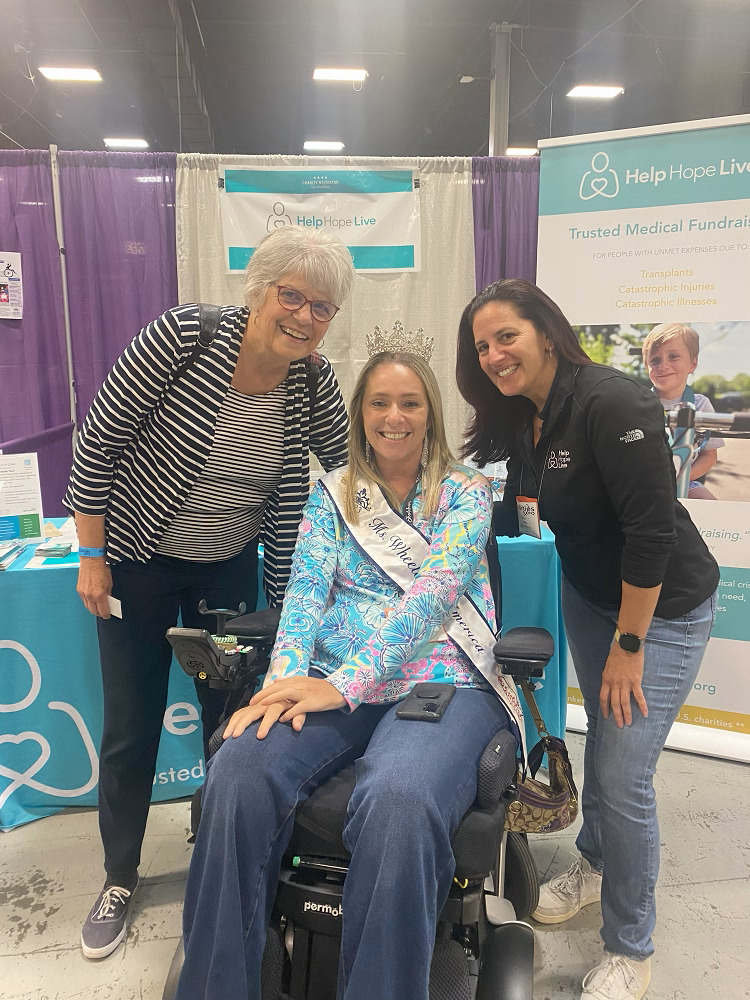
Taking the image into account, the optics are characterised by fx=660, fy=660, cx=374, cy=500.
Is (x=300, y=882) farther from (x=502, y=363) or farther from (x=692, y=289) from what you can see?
(x=692, y=289)

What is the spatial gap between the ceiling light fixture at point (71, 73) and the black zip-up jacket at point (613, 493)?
5.30 meters

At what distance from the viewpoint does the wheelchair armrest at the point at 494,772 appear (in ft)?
3.95

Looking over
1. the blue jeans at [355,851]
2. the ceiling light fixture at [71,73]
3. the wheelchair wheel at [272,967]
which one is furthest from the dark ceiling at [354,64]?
the wheelchair wheel at [272,967]

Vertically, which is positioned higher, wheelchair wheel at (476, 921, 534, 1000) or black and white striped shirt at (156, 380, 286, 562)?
black and white striped shirt at (156, 380, 286, 562)

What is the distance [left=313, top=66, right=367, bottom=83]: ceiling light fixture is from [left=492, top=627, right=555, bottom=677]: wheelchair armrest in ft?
17.0

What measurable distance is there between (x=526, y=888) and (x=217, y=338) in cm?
150

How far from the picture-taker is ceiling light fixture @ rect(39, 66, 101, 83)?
4.91 metres

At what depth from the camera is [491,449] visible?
1.66 metres

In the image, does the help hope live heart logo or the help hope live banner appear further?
the help hope live banner

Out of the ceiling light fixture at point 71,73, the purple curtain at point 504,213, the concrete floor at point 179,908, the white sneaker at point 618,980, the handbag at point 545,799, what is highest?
the ceiling light fixture at point 71,73

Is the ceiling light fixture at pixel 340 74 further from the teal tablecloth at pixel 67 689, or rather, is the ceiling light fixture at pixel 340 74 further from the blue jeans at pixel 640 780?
the blue jeans at pixel 640 780

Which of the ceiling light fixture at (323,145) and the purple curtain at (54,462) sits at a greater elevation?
the ceiling light fixture at (323,145)

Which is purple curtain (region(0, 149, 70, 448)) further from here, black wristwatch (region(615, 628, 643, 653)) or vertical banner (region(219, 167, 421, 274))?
black wristwatch (region(615, 628, 643, 653))

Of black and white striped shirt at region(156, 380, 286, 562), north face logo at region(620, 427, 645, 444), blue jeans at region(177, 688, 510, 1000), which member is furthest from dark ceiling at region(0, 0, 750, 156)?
blue jeans at region(177, 688, 510, 1000)
